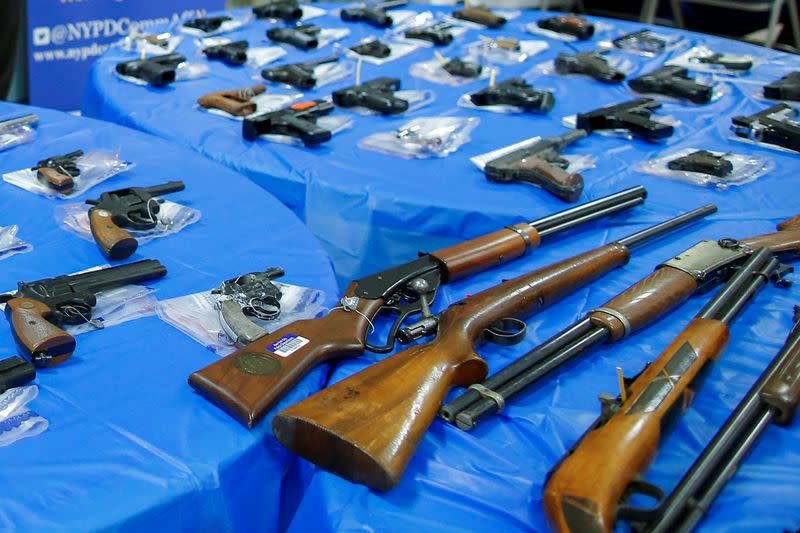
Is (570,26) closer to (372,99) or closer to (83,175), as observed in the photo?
(372,99)

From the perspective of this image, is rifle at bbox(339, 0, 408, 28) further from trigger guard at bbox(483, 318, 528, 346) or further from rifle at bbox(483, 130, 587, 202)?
trigger guard at bbox(483, 318, 528, 346)

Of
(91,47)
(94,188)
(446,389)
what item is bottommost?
(91,47)

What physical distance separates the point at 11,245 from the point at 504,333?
1.37m

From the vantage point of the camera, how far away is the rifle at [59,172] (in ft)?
8.04

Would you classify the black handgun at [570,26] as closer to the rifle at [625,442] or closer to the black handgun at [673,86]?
the black handgun at [673,86]

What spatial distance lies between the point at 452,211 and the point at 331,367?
0.94 m

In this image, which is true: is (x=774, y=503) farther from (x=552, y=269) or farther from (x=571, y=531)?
(x=552, y=269)

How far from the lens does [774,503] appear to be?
138cm

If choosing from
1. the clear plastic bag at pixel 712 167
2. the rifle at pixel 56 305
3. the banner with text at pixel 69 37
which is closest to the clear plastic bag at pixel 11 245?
the rifle at pixel 56 305

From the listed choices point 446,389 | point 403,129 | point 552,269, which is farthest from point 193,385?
point 403,129

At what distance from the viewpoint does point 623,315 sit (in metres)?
1.84

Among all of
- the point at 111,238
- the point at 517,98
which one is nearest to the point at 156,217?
the point at 111,238

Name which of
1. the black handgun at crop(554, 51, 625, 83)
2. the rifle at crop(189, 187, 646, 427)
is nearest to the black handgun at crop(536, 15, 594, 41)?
the black handgun at crop(554, 51, 625, 83)

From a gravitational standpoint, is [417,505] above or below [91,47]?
above
